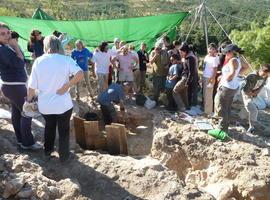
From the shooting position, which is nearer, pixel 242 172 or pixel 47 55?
pixel 47 55

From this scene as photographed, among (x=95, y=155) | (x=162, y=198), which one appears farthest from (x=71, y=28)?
(x=162, y=198)

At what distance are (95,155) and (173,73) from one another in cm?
375

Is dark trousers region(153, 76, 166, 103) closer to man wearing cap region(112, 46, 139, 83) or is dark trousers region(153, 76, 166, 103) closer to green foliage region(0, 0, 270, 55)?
man wearing cap region(112, 46, 139, 83)

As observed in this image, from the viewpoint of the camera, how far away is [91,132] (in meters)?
7.27

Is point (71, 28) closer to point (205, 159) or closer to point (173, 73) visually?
point (173, 73)

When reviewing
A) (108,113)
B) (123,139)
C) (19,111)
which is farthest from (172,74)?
(19,111)

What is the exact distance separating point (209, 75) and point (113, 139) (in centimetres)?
323

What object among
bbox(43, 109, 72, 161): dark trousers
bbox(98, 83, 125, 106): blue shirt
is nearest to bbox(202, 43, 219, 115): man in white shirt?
bbox(98, 83, 125, 106): blue shirt

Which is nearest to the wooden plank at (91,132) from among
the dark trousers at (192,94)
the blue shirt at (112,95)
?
the blue shirt at (112,95)

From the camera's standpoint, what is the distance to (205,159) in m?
7.71

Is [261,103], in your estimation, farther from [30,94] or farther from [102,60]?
[30,94]

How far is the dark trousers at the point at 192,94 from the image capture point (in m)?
9.69

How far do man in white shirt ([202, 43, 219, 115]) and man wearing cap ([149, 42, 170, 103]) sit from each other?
0.90 m

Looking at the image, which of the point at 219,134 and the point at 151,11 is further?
the point at 151,11
